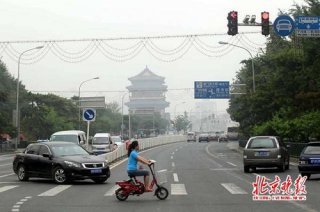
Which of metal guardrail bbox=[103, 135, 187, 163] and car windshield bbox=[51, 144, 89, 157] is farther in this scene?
metal guardrail bbox=[103, 135, 187, 163]

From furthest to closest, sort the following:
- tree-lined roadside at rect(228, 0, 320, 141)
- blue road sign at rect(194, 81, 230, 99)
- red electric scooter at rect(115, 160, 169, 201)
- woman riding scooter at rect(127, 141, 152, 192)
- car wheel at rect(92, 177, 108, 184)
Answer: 1. blue road sign at rect(194, 81, 230, 99)
2. tree-lined roadside at rect(228, 0, 320, 141)
3. car wheel at rect(92, 177, 108, 184)
4. red electric scooter at rect(115, 160, 169, 201)
5. woman riding scooter at rect(127, 141, 152, 192)

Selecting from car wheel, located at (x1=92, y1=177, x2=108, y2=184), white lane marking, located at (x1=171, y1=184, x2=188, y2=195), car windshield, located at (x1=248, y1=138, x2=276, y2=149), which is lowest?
white lane marking, located at (x1=171, y1=184, x2=188, y2=195)

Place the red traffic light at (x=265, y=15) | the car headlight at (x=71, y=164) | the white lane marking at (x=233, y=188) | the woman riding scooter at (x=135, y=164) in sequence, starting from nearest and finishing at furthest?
the woman riding scooter at (x=135, y=164)
the white lane marking at (x=233, y=188)
the car headlight at (x=71, y=164)
the red traffic light at (x=265, y=15)

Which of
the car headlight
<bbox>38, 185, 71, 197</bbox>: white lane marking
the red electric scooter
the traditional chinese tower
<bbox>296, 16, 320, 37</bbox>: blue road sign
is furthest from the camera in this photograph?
the traditional chinese tower

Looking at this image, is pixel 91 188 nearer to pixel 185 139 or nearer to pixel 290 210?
pixel 290 210

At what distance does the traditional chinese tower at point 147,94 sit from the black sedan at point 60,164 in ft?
460

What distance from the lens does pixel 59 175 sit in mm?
20906

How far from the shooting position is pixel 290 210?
1323cm

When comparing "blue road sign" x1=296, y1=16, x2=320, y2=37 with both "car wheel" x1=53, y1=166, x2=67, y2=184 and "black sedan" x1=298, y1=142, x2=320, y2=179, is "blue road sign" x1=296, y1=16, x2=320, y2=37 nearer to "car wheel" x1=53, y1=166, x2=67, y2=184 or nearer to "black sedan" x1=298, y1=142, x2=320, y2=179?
"black sedan" x1=298, y1=142, x2=320, y2=179

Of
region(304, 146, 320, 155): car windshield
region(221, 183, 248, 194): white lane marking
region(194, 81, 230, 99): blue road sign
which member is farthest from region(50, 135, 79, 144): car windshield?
region(194, 81, 230, 99): blue road sign

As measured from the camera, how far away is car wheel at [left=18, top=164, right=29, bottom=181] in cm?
2242

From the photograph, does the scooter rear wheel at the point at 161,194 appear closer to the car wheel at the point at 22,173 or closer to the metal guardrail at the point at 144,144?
the car wheel at the point at 22,173

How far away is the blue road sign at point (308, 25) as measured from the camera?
29031mm

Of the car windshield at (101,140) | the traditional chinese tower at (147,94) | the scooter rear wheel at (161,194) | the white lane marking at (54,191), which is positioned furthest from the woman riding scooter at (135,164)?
the traditional chinese tower at (147,94)
